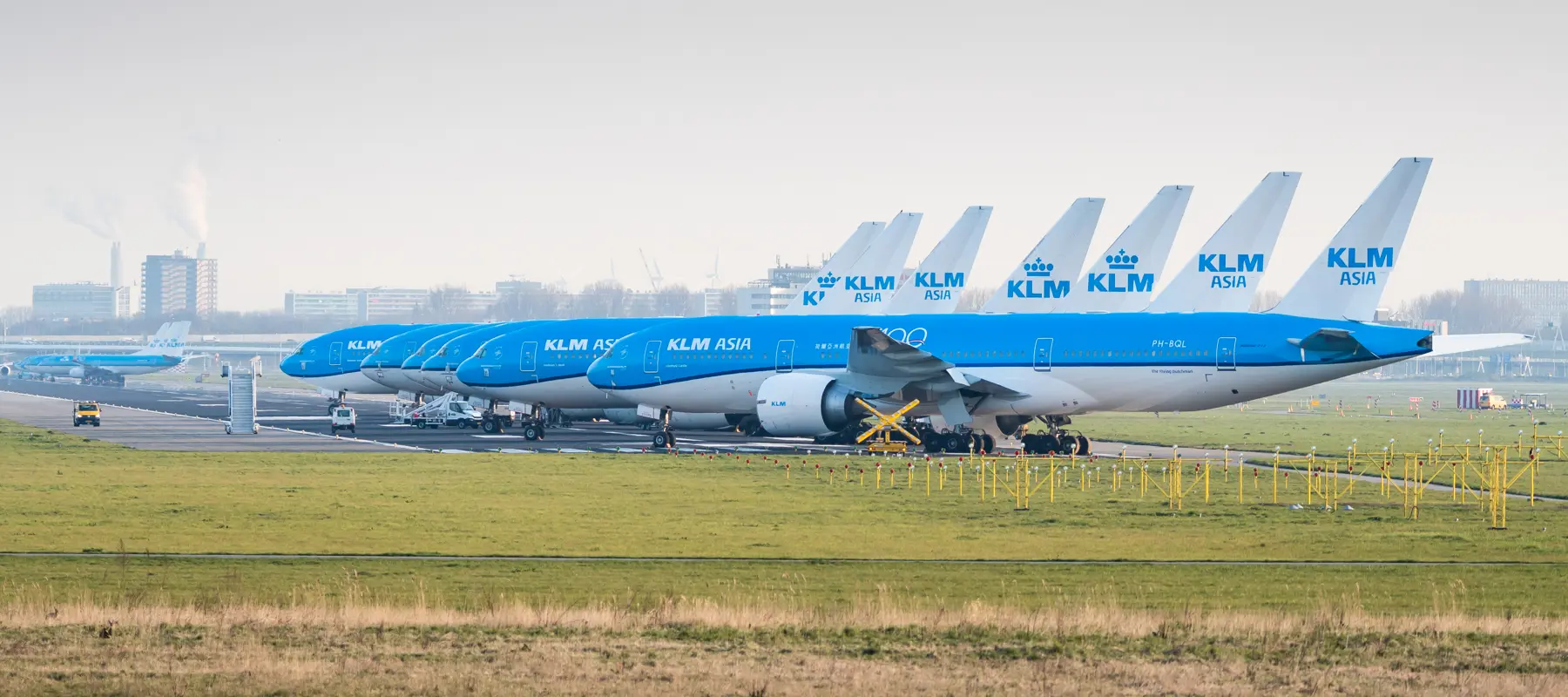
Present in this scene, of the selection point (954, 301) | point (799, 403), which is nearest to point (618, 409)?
point (954, 301)

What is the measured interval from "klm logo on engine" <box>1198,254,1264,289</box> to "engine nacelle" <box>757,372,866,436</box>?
475 inches

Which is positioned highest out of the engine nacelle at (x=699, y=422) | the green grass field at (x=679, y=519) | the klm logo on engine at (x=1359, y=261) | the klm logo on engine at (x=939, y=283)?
the klm logo on engine at (x=939, y=283)

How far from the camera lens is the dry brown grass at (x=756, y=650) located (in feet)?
51.7

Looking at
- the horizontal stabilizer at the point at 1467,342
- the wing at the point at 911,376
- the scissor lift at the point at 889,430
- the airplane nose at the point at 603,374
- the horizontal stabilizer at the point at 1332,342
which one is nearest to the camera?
the horizontal stabilizer at the point at 1332,342

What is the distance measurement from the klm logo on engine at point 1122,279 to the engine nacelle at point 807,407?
12346mm

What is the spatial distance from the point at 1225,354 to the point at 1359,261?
16.0 ft

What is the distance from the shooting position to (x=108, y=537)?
28625 millimetres

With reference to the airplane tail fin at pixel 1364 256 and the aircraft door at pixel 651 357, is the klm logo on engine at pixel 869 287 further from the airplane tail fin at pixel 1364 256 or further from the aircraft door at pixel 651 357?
the airplane tail fin at pixel 1364 256

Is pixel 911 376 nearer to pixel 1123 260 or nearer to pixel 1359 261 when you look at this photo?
pixel 1123 260

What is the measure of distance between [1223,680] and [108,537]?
757 inches

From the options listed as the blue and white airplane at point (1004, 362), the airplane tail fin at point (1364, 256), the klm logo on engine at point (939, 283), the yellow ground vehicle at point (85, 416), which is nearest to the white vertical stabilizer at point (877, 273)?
the klm logo on engine at point (939, 283)

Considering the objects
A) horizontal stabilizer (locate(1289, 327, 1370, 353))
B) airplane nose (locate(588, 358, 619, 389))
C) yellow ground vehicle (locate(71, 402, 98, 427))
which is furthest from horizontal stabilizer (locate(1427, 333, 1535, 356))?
yellow ground vehicle (locate(71, 402, 98, 427))

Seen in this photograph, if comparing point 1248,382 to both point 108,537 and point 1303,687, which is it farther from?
point 1303,687

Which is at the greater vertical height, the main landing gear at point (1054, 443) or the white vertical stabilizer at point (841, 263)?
the white vertical stabilizer at point (841, 263)
